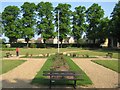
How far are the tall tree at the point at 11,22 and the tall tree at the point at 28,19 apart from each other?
2338 mm

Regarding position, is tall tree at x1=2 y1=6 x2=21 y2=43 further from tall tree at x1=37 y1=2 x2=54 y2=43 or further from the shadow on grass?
the shadow on grass

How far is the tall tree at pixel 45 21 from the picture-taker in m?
80.6

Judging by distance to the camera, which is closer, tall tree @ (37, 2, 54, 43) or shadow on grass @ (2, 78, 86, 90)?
shadow on grass @ (2, 78, 86, 90)

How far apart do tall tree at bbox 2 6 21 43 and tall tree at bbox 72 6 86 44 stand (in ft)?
60.5

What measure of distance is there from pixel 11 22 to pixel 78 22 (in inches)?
861

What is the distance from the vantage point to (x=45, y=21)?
→ 8062cm

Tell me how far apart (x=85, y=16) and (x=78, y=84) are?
7353cm

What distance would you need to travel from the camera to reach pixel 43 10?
3231 inches

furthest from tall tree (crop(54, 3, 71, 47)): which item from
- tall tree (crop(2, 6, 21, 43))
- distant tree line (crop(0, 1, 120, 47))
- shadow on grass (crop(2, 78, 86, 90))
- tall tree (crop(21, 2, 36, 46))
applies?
shadow on grass (crop(2, 78, 86, 90))

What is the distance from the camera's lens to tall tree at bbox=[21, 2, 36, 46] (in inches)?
3125

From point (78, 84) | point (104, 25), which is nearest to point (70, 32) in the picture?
point (104, 25)

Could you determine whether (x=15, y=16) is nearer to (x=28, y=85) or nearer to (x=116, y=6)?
(x=116, y=6)

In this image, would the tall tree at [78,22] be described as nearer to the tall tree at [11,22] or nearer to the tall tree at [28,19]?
the tall tree at [28,19]

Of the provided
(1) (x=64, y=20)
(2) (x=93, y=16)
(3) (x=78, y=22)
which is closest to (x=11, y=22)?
(1) (x=64, y=20)
